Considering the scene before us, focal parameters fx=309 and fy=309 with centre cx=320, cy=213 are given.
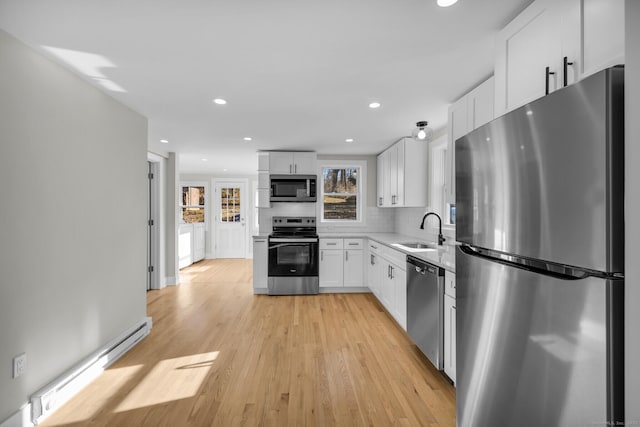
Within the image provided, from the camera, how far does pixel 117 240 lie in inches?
110

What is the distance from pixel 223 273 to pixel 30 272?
4.52m

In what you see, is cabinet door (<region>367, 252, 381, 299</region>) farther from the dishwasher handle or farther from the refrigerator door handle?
the refrigerator door handle

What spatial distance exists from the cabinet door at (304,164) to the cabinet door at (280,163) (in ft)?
0.27

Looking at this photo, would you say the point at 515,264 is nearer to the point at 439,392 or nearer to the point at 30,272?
the point at 439,392

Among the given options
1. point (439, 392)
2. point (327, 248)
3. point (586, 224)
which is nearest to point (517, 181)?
point (586, 224)

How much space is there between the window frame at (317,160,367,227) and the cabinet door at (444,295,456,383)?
10.6 ft

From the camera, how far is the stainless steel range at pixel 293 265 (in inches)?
184

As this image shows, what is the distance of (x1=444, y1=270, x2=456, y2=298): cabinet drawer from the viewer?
7.11 feet

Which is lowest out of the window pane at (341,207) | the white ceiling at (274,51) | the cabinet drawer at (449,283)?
the cabinet drawer at (449,283)

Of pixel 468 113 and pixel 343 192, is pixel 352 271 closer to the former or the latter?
pixel 343 192

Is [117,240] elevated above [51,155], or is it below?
below

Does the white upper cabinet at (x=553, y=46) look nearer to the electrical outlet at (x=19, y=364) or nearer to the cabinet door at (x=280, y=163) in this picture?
the electrical outlet at (x=19, y=364)

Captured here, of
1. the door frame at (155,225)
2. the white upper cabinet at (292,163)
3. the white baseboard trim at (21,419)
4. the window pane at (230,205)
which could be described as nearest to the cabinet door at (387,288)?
the white upper cabinet at (292,163)

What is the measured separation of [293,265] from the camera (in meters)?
4.70
